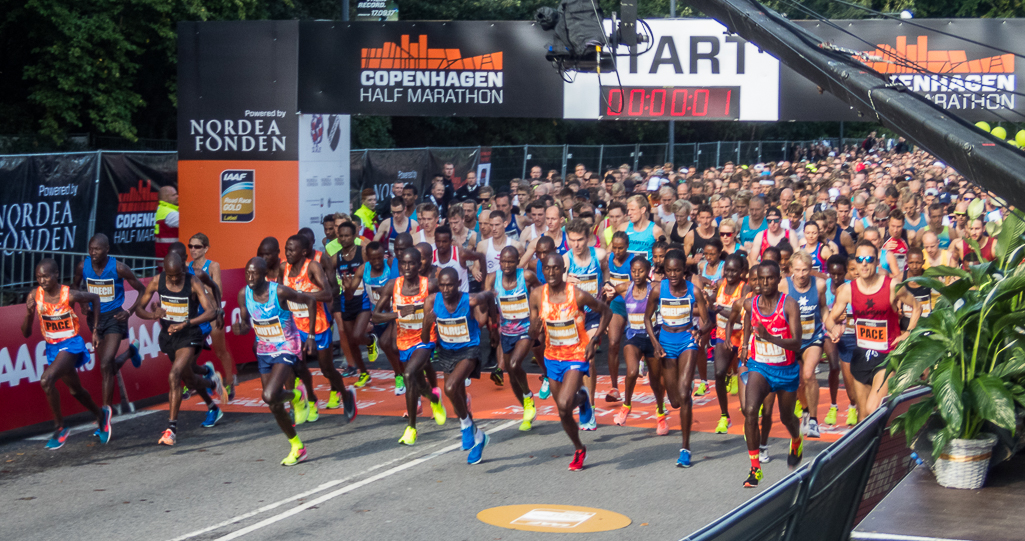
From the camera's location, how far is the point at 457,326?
31.8ft

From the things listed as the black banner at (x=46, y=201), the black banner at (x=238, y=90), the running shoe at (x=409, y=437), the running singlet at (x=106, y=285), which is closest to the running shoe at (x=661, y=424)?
the running shoe at (x=409, y=437)

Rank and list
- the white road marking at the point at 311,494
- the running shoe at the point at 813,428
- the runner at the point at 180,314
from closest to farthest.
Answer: the white road marking at the point at 311,494
the running shoe at the point at 813,428
the runner at the point at 180,314

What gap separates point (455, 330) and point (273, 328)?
1642 millimetres

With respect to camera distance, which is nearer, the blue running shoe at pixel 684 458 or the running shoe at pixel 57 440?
the blue running shoe at pixel 684 458

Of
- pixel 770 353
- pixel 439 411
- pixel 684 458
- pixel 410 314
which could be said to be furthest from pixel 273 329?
pixel 770 353

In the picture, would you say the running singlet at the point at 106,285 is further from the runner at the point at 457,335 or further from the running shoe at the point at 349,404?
the runner at the point at 457,335

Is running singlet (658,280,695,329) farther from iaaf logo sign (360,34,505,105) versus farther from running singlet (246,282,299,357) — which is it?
iaaf logo sign (360,34,505,105)

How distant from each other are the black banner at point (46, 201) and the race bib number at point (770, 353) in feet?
39.9

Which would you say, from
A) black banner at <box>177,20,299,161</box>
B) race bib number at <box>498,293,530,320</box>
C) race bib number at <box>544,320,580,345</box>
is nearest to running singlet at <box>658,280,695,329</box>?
race bib number at <box>544,320,580,345</box>

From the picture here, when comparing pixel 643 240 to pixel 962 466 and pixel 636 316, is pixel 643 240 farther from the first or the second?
pixel 962 466

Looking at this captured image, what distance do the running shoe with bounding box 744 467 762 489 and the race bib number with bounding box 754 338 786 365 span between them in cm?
86

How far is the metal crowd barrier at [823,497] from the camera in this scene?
3393mm

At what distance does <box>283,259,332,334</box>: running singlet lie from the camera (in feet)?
36.3

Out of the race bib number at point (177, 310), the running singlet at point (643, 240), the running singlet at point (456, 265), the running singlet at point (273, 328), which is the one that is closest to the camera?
the running singlet at point (273, 328)
